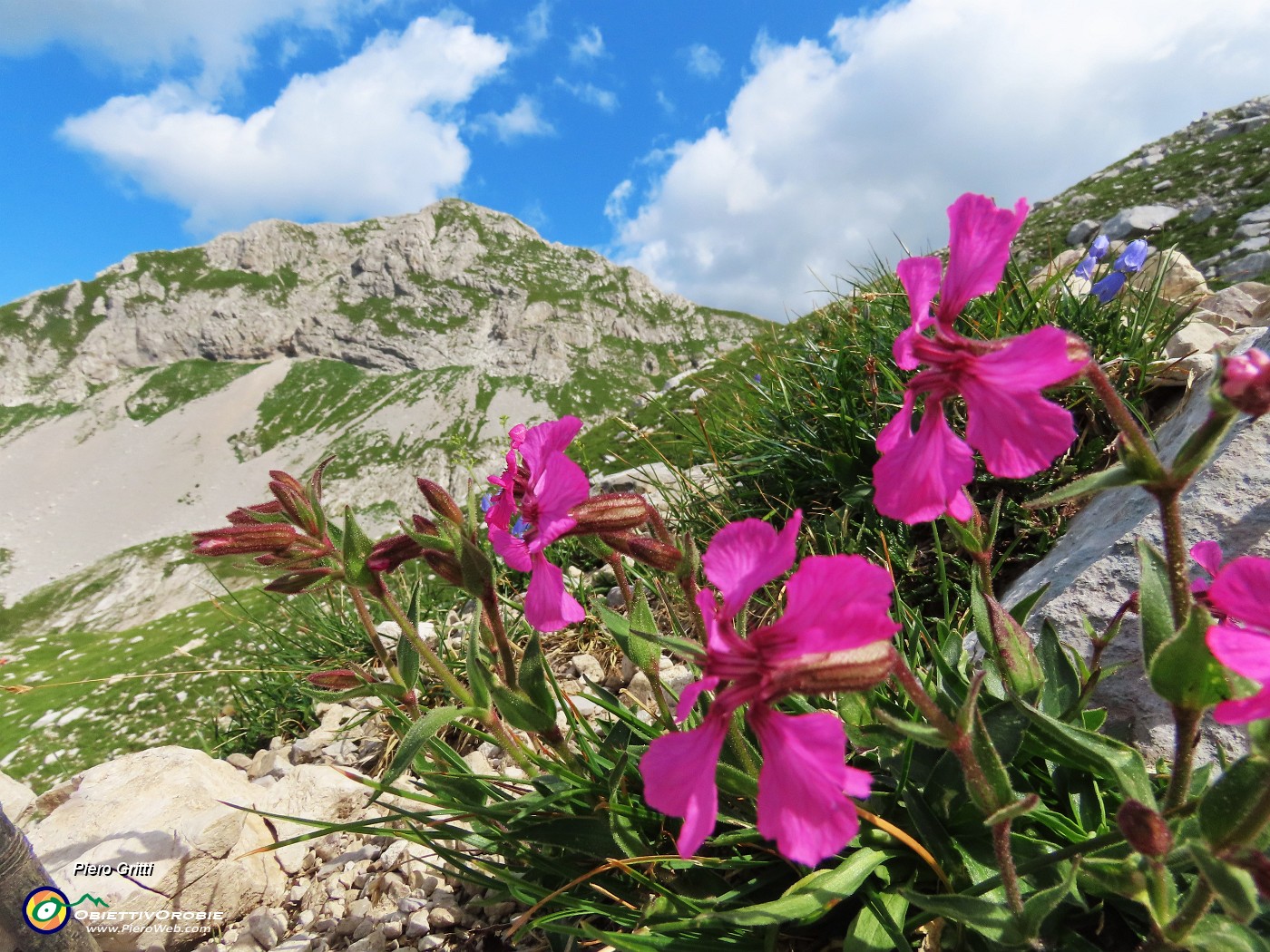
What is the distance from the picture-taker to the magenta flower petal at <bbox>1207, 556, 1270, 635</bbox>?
909 millimetres

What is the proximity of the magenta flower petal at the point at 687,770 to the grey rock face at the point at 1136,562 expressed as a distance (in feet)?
5.67

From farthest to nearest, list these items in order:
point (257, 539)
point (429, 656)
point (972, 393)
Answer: point (257, 539) → point (429, 656) → point (972, 393)

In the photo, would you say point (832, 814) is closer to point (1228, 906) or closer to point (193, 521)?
point (1228, 906)

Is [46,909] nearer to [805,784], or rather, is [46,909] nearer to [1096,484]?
[805,784]

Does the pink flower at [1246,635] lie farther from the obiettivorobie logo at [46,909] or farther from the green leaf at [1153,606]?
the obiettivorobie logo at [46,909]

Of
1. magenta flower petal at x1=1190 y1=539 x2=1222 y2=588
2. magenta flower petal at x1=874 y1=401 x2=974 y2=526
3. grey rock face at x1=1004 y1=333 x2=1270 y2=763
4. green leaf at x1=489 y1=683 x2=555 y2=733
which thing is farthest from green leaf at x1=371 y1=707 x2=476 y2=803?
grey rock face at x1=1004 y1=333 x2=1270 y2=763

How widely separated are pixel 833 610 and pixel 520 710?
103 cm

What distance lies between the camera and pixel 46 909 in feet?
7.39

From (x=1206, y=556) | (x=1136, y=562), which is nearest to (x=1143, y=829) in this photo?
(x=1206, y=556)

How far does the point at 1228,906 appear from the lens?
2.80 feet

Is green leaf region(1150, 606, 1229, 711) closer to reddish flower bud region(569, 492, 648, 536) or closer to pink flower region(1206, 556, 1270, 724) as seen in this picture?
pink flower region(1206, 556, 1270, 724)

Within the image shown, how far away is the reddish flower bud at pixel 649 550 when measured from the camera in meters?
1.52

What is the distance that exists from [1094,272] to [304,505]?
4.98 meters

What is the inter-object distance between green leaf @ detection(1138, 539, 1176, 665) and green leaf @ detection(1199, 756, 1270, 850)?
244mm
